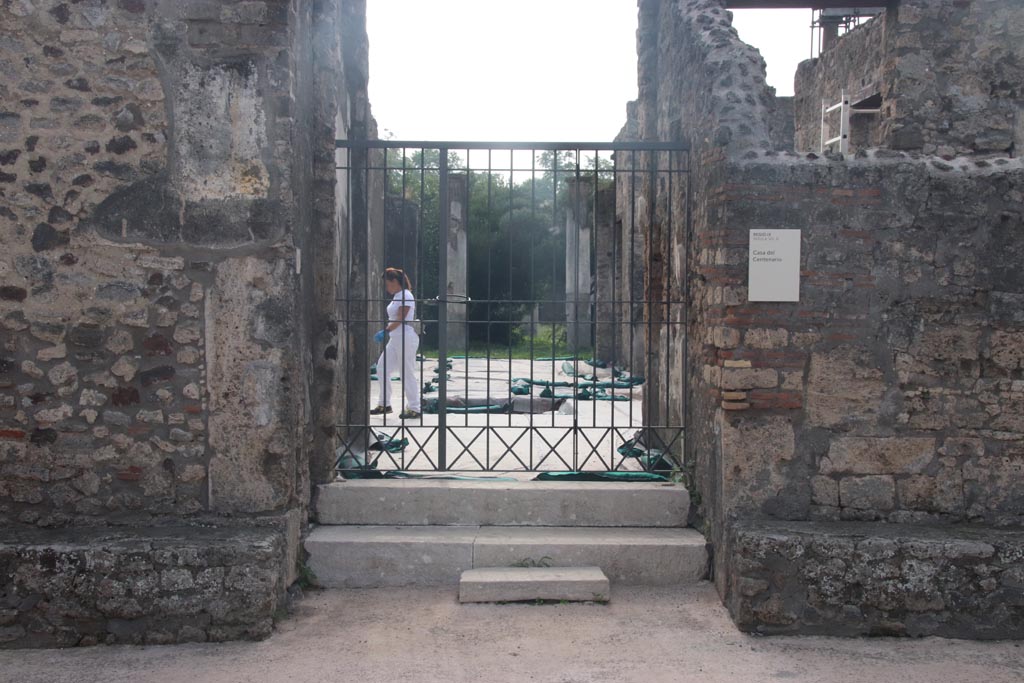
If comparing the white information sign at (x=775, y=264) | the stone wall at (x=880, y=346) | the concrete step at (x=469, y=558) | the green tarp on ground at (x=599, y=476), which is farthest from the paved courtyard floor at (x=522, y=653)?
the white information sign at (x=775, y=264)

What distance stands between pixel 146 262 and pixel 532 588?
9.28 ft

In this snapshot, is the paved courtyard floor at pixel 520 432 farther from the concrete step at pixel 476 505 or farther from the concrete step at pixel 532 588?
the concrete step at pixel 532 588

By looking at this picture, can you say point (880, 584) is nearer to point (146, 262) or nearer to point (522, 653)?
point (522, 653)

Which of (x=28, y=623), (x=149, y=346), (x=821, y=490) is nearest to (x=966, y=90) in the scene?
(x=821, y=490)

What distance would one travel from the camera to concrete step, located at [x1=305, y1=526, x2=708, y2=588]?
530cm

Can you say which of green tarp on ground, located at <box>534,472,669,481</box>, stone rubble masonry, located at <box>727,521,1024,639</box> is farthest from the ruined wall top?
stone rubble masonry, located at <box>727,521,1024,639</box>

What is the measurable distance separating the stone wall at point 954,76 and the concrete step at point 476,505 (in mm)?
5296

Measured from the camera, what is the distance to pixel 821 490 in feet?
16.6

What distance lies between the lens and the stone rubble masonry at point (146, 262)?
4773mm

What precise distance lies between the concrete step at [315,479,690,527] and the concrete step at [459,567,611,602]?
0.55 meters

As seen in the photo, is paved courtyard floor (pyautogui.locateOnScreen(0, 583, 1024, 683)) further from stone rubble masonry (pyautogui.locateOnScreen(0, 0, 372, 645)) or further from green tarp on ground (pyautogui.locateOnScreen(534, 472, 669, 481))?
green tarp on ground (pyautogui.locateOnScreen(534, 472, 669, 481))

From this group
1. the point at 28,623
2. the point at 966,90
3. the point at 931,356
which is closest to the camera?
the point at 28,623

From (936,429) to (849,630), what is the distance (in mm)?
1239

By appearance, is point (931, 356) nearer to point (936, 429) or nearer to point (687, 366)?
point (936, 429)
